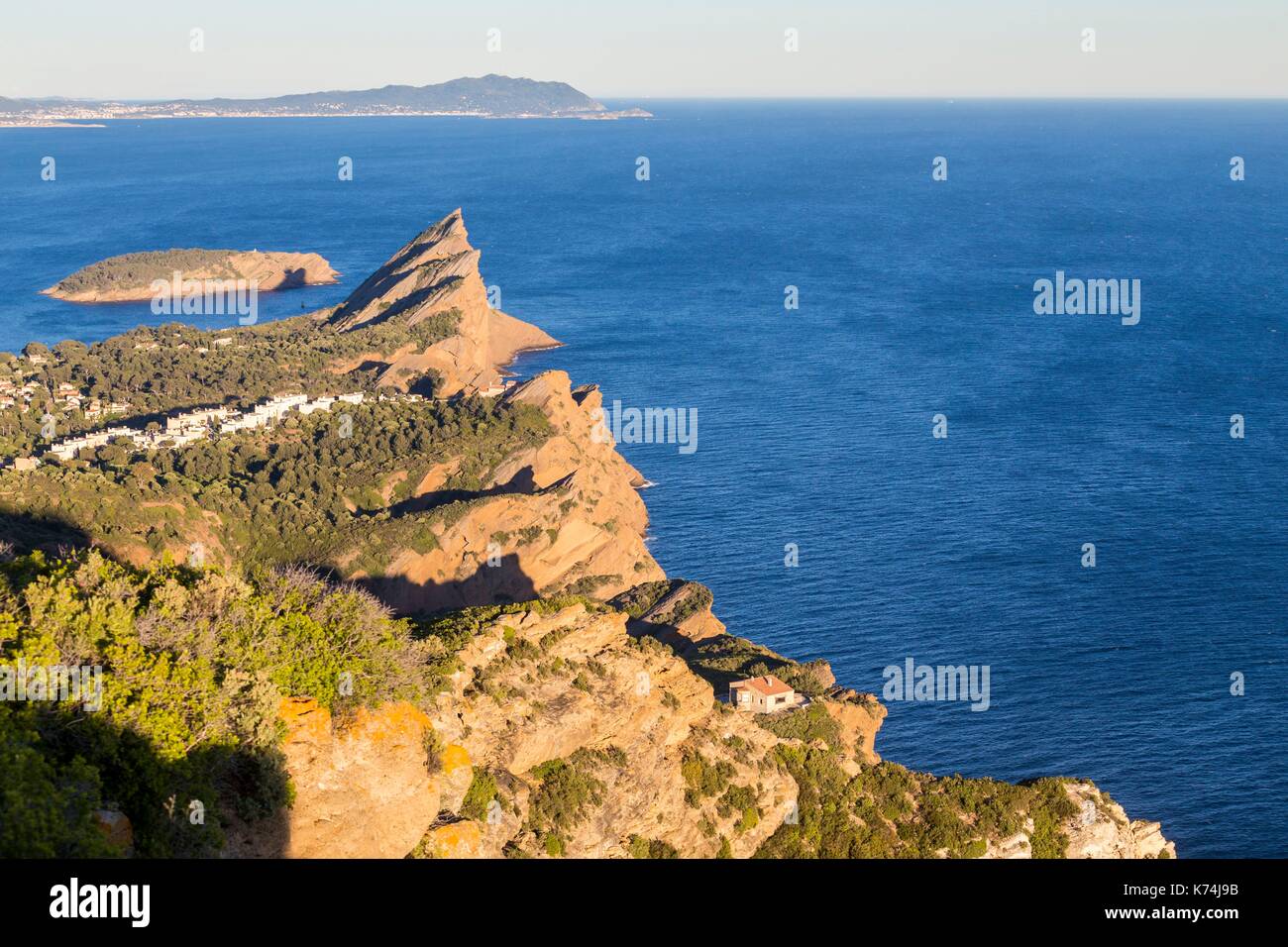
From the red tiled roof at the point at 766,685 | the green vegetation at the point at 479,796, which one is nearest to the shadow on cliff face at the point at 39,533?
the red tiled roof at the point at 766,685

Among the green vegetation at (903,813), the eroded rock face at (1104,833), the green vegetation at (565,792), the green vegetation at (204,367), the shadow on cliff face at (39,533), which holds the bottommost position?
the eroded rock face at (1104,833)

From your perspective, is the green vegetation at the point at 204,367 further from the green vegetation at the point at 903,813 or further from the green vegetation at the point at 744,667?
the green vegetation at the point at 903,813

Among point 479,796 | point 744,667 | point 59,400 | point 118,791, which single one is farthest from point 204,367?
point 118,791

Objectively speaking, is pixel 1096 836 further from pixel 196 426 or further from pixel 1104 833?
pixel 196 426

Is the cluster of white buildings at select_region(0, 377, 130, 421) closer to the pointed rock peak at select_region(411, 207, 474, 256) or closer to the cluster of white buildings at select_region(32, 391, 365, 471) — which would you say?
the cluster of white buildings at select_region(32, 391, 365, 471)

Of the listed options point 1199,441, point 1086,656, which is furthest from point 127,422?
point 1199,441
